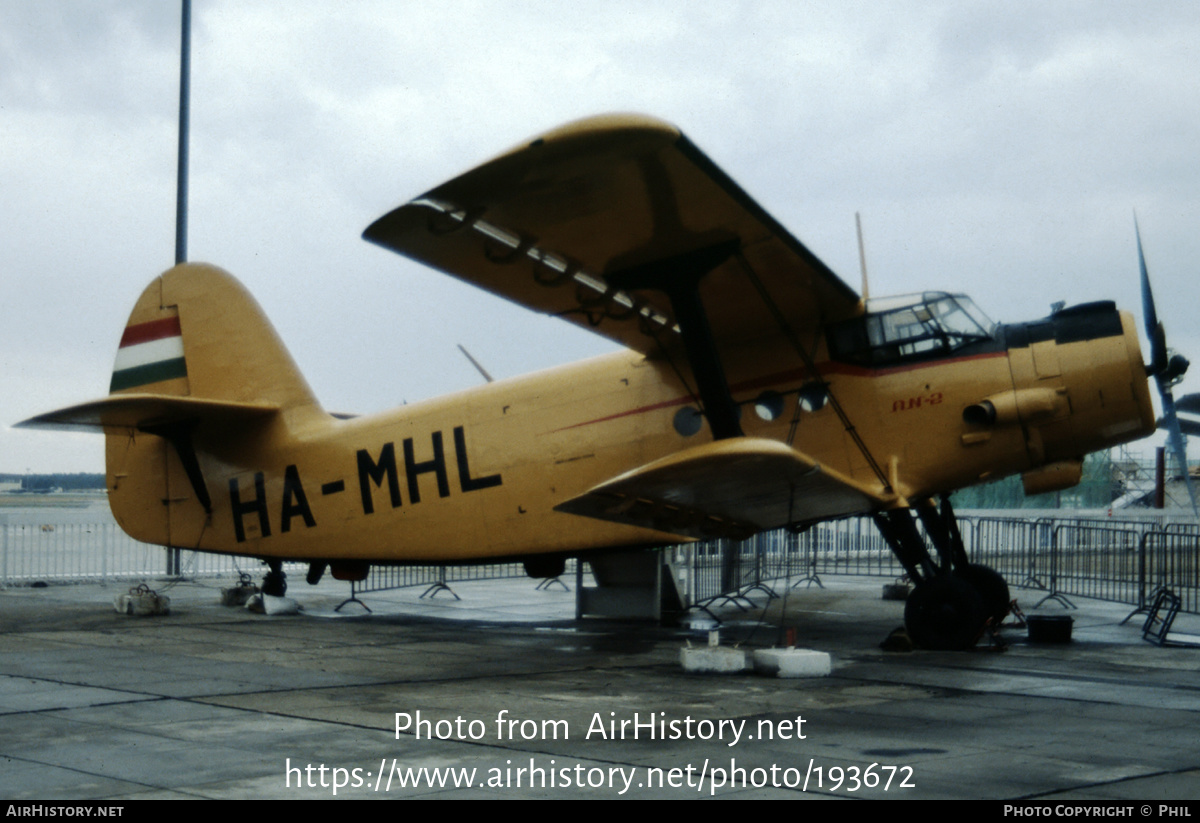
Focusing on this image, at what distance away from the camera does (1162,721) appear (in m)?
6.83

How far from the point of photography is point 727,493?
927cm

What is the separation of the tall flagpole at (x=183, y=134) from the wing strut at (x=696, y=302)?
13.5 m

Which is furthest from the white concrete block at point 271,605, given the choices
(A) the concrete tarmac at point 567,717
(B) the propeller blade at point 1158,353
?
(B) the propeller blade at point 1158,353

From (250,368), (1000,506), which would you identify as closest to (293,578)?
(250,368)

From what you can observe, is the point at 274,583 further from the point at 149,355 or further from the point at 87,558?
the point at 87,558

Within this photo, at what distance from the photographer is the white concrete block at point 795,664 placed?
880 centimetres

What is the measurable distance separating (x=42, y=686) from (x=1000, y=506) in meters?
37.9

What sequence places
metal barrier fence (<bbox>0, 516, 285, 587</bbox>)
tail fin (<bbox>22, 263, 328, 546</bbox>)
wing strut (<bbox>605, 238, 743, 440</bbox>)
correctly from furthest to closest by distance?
metal barrier fence (<bbox>0, 516, 285, 587</bbox>) → tail fin (<bbox>22, 263, 328, 546</bbox>) → wing strut (<bbox>605, 238, 743, 440</bbox>)

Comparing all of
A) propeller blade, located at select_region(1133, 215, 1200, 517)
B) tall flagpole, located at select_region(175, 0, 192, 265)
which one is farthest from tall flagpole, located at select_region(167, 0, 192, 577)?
→ propeller blade, located at select_region(1133, 215, 1200, 517)

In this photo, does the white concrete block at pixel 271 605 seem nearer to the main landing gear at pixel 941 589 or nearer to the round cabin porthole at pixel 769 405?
the round cabin porthole at pixel 769 405

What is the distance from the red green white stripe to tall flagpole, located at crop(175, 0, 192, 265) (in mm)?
6245

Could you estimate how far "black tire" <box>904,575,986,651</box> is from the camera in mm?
10297

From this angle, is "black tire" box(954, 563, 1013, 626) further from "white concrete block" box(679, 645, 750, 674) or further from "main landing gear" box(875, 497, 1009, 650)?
"white concrete block" box(679, 645, 750, 674)
